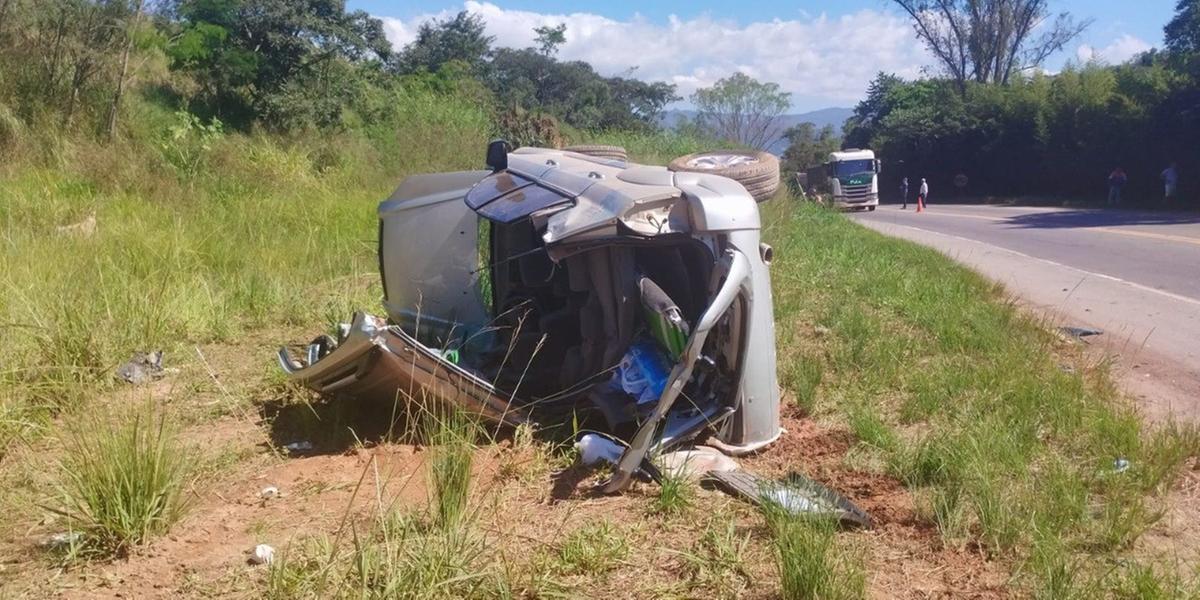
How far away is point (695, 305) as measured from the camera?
5086 mm

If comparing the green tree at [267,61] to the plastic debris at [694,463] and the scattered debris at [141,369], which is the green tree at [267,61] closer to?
the scattered debris at [141,369]

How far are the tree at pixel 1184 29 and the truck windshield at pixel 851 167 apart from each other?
11309 millimetres

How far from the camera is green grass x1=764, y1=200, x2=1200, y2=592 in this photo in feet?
12.9

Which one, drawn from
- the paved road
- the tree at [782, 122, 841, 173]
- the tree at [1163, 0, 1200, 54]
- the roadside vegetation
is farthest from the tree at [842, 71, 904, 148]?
the roadside vegetation

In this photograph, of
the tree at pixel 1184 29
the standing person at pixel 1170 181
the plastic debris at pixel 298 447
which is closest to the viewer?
the plastic debris at pixel 298 447

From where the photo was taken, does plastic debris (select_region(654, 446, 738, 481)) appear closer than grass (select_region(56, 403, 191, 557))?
No

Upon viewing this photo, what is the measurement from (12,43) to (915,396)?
14.8 metres

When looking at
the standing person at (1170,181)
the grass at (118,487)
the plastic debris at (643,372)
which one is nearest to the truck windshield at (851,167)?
the standing person at (1170,181)

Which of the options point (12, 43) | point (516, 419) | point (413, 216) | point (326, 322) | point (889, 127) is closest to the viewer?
point (516, 419)

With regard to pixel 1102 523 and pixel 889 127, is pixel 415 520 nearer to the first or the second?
pixel 1102 523

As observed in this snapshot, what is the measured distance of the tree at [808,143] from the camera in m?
61.6

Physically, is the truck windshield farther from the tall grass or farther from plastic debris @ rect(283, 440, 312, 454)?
plastic debris @ rect(283, 440, 312, 454)

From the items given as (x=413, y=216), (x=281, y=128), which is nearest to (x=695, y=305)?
(x=413, y=216)

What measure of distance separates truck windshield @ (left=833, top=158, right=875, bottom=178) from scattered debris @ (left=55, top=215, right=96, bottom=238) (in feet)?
109
